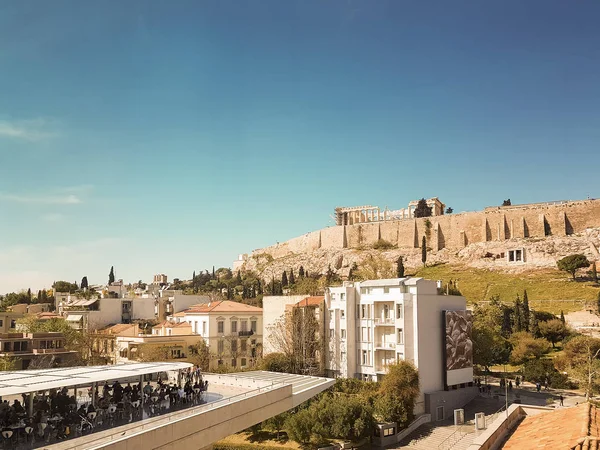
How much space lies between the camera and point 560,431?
1114 centimetres

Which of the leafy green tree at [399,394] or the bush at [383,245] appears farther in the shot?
the bush at [383,245]

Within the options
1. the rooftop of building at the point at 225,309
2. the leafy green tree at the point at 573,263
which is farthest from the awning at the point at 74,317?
the leafy green tree at the point at 573,263

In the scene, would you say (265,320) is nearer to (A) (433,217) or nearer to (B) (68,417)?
(B) (68,417)

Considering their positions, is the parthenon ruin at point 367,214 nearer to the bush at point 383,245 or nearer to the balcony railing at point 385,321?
the bush at point 383,245

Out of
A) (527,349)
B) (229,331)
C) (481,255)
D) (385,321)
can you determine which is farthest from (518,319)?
(481,255)

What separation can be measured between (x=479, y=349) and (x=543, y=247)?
48.0 m

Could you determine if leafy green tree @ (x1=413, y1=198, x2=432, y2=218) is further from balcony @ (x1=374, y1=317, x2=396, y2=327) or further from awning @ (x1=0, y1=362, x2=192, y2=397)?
awning @ (x1=0, y1=362, x2=192, y2=397)

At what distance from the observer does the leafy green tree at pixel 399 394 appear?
36047 millimetres

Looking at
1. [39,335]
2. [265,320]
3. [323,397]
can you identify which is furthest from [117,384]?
[265,320]

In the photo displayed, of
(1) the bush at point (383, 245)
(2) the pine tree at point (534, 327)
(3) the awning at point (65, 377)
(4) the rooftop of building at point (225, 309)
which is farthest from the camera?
(1) the bush at point (383, 245)

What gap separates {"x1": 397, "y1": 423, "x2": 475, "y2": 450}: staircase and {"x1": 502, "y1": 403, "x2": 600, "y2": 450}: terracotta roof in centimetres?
2075

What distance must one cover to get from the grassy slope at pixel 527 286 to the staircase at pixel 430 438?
3578 centimetres

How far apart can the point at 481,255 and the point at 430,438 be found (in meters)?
64.8

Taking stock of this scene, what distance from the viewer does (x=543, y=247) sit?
89750 mm
